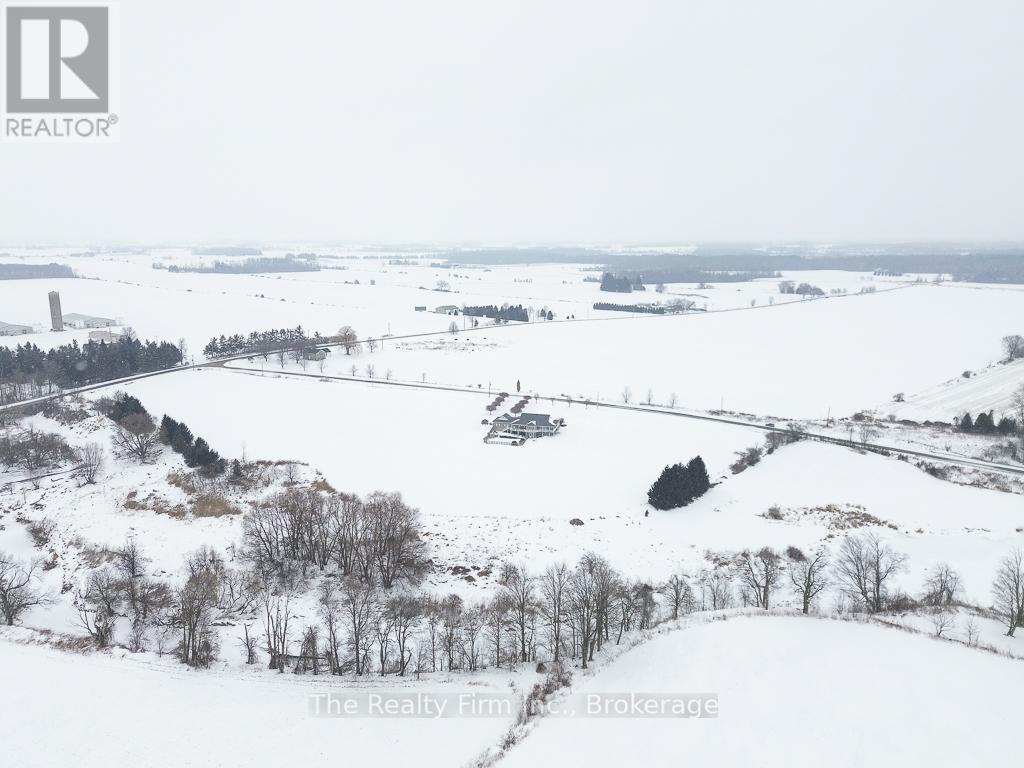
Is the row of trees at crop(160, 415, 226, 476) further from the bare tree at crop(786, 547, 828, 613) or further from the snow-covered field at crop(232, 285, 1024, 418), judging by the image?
the bare tree at crop(786, 547, 828, 613)

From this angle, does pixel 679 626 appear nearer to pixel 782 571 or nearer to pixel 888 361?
pixel 782 571

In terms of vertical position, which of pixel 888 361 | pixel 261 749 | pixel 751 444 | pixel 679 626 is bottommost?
pixel 261 749

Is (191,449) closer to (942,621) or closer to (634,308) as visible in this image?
(942,621)

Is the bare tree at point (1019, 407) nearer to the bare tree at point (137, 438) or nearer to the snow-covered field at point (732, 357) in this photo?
the snow-covered field at point (732, 357)

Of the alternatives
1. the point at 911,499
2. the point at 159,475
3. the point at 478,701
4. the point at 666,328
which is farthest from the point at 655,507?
the point at 666,328

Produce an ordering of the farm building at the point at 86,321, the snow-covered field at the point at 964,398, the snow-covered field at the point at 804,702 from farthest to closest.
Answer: the farm building at the point at 86,321
the snow-covered field at the point at 964,398
the snow-covered field at the point at 804,702

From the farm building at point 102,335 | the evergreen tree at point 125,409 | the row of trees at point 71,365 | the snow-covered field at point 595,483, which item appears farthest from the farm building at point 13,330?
the evergreen tree at point 125,409
